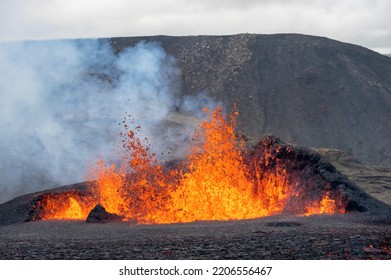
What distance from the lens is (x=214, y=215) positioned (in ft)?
65.4

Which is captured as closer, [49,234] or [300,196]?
[49,234]

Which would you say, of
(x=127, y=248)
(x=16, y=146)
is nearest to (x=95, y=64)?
(x=16, y=146)

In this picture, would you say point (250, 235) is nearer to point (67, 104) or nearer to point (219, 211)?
point (219, 211)

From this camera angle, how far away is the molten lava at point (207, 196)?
2036 cm

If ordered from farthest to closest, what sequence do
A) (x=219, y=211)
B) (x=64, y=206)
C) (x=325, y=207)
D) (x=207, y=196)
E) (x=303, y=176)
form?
1. (x=64, y=206)
2. (x=303, y=176)
3. (x=325, y=207)
4. (x=207, y=196)
5. (x=219, y=211)

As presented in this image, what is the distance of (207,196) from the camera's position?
20.6m

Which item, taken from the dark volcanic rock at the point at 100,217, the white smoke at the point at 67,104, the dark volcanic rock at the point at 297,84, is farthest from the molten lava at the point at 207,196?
the dark volcanic rock at the point at 297,84

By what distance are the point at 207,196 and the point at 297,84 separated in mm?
54453

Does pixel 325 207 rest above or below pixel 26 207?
below

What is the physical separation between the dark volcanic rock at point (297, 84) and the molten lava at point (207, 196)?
40577 millimetres

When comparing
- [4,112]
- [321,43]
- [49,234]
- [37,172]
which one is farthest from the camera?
[321,43]

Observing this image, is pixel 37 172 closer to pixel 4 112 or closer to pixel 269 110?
pixel 4 112

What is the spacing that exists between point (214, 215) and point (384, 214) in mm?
5596

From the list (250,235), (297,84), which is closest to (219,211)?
(250,235)
